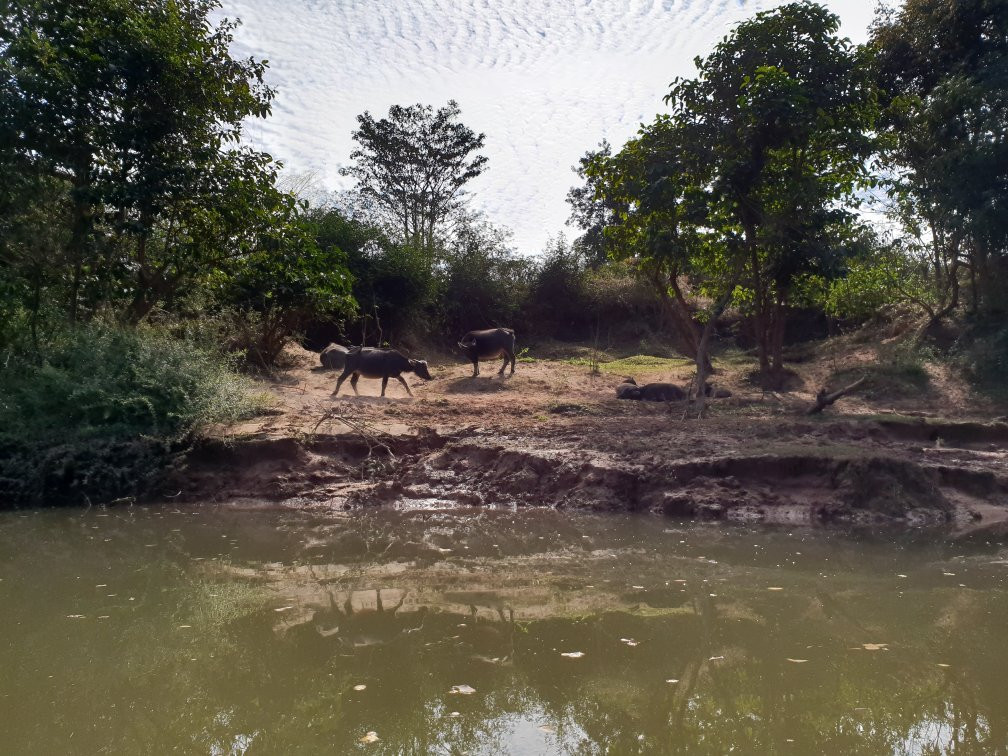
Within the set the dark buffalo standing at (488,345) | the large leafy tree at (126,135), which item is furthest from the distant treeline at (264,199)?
the dark buffalo standing at (488,345)

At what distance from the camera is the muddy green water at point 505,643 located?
390 cm

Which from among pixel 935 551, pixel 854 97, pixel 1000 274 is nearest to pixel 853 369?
pixel 1000 274

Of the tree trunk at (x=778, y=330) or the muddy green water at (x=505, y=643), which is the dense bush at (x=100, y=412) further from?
the tree trunk at (x=778, y=330)

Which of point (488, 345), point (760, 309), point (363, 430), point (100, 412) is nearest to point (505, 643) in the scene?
point (363, 430)

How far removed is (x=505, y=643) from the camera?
5082mm

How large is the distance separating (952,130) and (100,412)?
1671 cm

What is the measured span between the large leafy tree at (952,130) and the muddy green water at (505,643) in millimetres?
10021

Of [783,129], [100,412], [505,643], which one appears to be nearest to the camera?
[505,643]

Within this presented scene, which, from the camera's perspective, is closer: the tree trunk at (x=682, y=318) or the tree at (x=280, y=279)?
the tree at (x=280, y=279)

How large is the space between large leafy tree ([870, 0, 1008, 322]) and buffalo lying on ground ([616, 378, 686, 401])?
5.83 m

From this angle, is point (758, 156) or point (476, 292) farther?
point (476, 292)

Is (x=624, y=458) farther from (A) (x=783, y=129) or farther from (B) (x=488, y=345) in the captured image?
(B) (x=488, y=345)

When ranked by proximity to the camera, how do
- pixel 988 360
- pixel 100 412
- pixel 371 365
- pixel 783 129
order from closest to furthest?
pixel 100 412 < pixel 783 129 < pixel 988 360 < pixel 371 365

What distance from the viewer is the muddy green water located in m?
3.90
